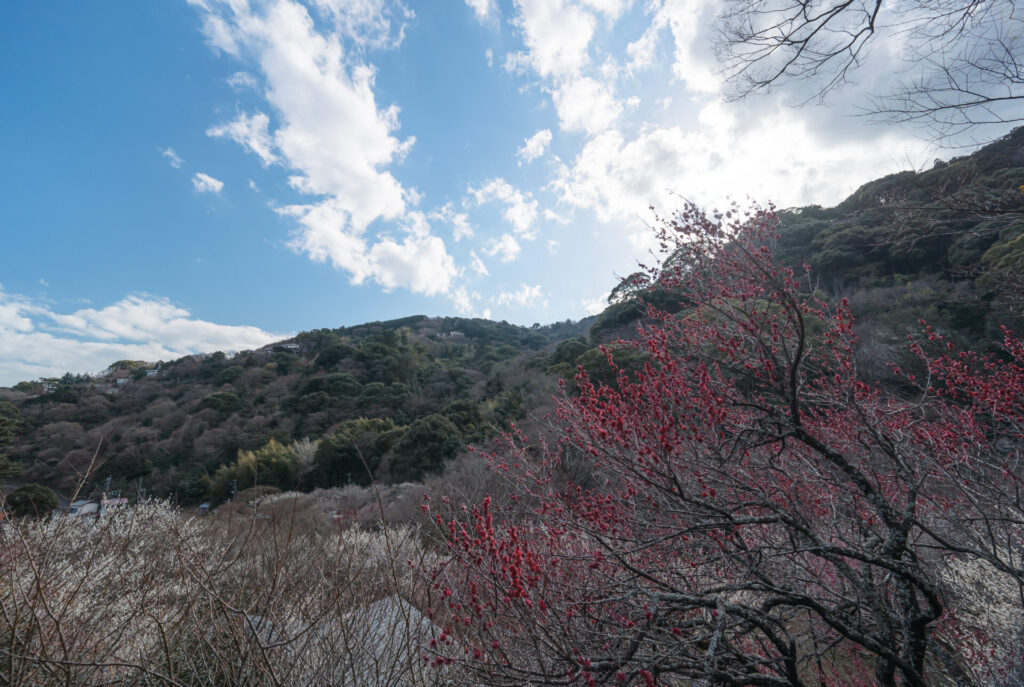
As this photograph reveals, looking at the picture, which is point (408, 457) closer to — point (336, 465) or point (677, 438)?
point (336, 465)

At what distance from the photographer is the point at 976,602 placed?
471cm

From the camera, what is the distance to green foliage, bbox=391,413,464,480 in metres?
17.5

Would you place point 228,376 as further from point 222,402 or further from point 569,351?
point 569,351

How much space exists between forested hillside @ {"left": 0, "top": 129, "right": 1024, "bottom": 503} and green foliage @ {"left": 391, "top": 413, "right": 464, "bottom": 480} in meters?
0.08

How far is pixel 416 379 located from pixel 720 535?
103 ft

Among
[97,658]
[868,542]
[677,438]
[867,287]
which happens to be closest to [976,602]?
[868,542]

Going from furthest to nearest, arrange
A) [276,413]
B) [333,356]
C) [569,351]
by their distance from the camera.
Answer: [333,356] → [276,413] → [569,351]

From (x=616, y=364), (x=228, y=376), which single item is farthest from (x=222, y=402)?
(x=616, y=364)

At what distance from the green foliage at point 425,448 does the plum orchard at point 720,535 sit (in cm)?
1398

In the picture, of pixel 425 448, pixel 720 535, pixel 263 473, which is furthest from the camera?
pixel 263 473

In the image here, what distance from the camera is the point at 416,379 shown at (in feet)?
109

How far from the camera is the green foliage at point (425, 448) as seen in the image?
17.5 metres

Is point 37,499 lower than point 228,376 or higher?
lower

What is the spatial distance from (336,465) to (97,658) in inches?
762
